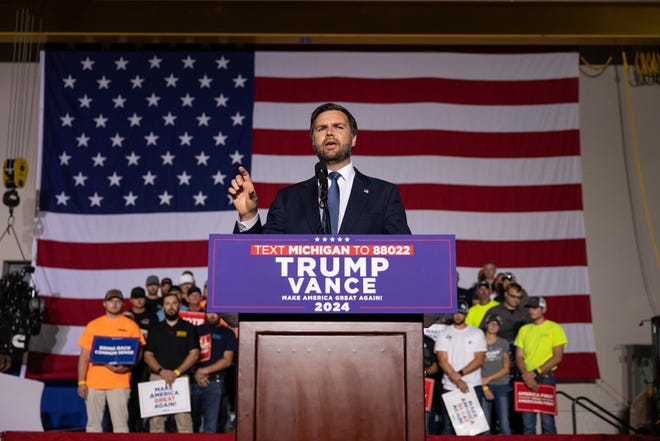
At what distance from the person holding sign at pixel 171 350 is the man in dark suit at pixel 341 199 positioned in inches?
210

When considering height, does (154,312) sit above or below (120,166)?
below

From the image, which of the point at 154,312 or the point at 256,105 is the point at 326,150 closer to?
the point at 154,312

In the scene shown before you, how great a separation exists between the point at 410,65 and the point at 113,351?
5.90 m

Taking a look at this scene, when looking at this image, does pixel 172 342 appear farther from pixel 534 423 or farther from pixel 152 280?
pixel 534 423

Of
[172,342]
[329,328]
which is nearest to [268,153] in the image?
[172,342]

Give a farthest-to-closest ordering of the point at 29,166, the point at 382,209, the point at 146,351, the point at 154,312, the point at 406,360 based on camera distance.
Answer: the point at 29,166
the point at 154,312
the point at 146,351
the point at 382,209
the point at 406,360

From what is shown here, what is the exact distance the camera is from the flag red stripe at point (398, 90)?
10.9m

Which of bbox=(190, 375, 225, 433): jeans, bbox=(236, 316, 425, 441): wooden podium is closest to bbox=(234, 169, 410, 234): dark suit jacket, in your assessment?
bbox=(236, 316, 425, 441): wooden podium

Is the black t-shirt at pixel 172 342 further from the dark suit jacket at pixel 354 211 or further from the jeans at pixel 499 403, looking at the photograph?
the dark suit jacket at pixel 354 211

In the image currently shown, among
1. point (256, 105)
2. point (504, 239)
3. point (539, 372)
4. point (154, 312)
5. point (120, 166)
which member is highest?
point (256, 105)

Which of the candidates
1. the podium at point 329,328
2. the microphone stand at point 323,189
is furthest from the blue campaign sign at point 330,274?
the microphone stand at point 323,189

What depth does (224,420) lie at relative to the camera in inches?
345

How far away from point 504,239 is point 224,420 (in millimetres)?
4543

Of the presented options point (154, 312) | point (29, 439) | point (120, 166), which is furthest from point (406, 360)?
point (120, 166)
